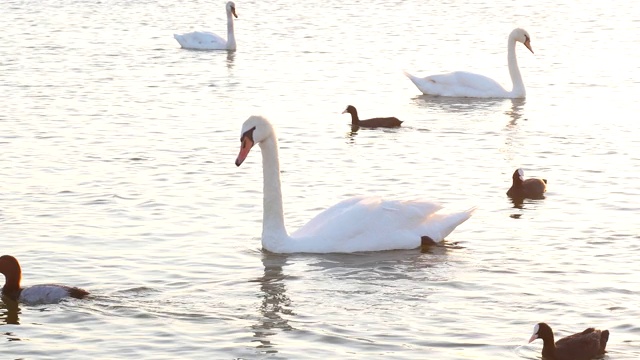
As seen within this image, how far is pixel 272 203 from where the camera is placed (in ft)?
39.1

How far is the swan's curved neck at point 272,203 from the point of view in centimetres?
1171

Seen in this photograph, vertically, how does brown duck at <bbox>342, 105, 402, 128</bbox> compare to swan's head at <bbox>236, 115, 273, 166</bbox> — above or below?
below

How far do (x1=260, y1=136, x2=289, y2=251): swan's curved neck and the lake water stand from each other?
0.14 meters

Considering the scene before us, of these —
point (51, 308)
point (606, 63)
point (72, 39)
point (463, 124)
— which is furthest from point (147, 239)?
point (72, 39)

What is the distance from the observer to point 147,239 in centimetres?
1206

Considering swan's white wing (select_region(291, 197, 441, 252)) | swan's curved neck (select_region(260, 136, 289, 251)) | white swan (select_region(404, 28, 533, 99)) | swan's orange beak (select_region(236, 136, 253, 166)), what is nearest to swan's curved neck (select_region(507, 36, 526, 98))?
white swan (select_region(404, 28, 533, 99))

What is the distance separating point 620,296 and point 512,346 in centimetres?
146

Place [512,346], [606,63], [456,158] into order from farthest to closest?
[606,63]
[456,158]
[512,346]

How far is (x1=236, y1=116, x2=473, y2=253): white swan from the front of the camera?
1164 centimetres

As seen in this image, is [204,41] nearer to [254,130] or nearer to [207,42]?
[207,42]

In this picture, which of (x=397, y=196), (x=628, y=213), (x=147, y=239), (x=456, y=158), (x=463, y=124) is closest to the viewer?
(x=147, y=239)

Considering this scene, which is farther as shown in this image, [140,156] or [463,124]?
[463,124]

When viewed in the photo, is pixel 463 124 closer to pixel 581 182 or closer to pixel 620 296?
pixel 581 182

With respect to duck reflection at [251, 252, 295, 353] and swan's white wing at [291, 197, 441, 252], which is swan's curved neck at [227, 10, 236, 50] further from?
duck reflection at [251, 252, 295, 353]
